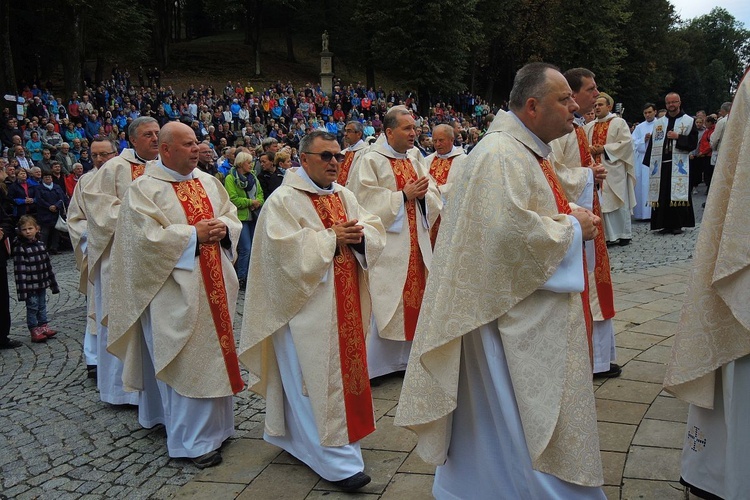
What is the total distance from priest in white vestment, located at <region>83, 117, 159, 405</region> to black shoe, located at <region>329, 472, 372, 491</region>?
244 cm

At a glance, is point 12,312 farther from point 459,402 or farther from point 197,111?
point 197,111

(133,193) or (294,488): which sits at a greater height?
(133,193)

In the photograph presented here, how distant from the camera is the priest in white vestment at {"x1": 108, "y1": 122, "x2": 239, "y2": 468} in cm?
443

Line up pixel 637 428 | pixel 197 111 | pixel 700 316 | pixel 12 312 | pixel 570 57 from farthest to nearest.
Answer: pixel 570 57
pixel 197 111
pixel 12 312
pixel 637 428
pixel 700 316

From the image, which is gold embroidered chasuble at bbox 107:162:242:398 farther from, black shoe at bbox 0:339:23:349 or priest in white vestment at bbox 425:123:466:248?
black shoe at bbox 0:339:23:349

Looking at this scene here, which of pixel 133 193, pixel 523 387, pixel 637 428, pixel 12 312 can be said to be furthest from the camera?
pixel 12 312

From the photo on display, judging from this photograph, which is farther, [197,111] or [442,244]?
[197,111]

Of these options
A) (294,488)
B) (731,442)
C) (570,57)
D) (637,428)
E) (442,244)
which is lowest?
(294,488)

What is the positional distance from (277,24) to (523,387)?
55.0 meters

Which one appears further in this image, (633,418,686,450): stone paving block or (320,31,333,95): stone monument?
(320,31,333,95): stone monument

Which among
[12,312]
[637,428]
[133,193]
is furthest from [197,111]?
[637,428]

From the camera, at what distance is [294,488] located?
399 cm

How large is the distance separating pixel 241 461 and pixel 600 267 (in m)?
2.99

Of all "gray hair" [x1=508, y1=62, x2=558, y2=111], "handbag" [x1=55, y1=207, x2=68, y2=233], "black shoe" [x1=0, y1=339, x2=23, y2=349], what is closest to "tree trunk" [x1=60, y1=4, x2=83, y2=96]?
"handbag" [x1=55, y1=207, x2=68, y2=233]
